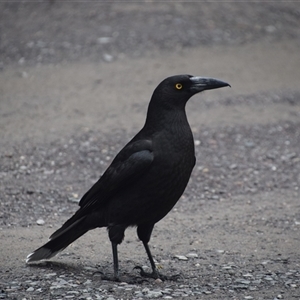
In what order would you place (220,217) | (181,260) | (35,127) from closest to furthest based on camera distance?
(181,260) < (220,217) < (35,127)

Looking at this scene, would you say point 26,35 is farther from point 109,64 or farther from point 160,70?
point 160,70

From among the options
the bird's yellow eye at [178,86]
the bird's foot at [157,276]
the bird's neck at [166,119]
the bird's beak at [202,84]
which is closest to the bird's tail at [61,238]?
the bird's foot at [157,276]

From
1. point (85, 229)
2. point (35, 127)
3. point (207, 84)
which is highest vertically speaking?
point (207, 84)

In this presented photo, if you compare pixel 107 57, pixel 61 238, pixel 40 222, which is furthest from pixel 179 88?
pixel 107 57

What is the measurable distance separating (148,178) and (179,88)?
34.9 inches

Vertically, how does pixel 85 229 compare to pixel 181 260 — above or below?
above

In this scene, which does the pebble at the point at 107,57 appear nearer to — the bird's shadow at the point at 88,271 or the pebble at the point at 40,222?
the pebble at the point at 40,222

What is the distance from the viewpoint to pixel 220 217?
312 inches

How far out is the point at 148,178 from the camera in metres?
5.61

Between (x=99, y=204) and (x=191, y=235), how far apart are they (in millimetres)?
1707

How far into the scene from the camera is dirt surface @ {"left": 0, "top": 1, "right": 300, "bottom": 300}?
612cm

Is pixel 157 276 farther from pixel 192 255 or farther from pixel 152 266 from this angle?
pixel 192 255

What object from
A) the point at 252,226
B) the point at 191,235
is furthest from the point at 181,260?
the point at 252,226

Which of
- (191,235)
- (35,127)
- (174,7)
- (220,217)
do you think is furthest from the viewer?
(174,7)
